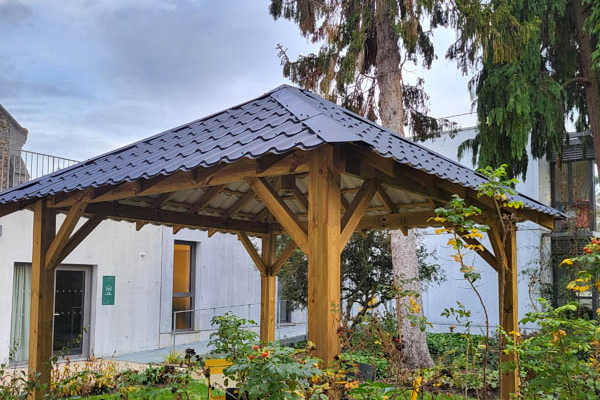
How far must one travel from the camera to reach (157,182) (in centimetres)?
546

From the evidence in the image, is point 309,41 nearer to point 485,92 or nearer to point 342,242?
point 485,92

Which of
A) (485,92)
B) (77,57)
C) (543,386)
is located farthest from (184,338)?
(543,386)

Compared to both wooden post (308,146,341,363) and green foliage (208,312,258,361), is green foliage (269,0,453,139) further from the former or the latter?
green foliage (208,312,258,361)

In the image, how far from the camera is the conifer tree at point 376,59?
10742 mm

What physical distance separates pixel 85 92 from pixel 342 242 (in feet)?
64.7

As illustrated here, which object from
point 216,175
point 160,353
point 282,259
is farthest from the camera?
point 160,353

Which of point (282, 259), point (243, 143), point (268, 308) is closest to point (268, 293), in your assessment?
point (268, 308)

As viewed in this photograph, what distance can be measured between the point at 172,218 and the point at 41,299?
214 centimetres

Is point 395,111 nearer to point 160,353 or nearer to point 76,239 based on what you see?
point 76,239

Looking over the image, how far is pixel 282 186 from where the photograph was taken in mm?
6703

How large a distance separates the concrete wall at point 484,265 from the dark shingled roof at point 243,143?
9.16 meters

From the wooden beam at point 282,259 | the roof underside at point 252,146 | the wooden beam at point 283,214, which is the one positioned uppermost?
the roof underside at point 252,146

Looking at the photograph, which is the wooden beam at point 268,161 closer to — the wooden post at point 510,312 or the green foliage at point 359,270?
the wooden post at point 510,312

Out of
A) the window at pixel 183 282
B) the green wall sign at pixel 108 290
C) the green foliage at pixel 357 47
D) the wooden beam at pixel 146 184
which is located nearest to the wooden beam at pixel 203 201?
the wooden beam at pixel 146 184
